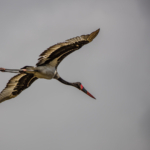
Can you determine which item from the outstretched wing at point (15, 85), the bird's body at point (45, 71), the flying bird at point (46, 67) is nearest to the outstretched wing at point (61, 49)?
the flying bird at point (46, 67)

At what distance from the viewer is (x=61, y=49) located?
84.8ft

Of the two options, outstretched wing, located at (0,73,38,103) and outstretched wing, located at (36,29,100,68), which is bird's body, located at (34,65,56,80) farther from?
outstretched wing, located at (0,73,38,103)

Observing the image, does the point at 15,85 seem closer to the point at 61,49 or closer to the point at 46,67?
the point at 46,67

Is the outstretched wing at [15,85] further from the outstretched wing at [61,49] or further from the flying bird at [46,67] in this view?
the outstretched wing at [61,49]

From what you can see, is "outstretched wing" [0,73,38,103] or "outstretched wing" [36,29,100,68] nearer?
"outstretched wing" [36,29,100,68]

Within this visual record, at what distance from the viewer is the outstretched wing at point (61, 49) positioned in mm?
25047

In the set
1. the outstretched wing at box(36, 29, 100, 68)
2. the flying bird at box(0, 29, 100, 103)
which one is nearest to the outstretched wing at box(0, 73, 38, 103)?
the flying bird at box(0, 29, 100, 103)

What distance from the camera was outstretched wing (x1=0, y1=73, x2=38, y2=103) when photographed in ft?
96.0

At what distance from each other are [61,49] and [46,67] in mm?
2647

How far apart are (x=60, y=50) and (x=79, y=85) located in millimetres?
6010

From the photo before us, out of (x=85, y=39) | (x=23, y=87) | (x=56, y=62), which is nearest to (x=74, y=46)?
(x=85, y=39)

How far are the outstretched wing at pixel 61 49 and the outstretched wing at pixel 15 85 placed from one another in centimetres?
243

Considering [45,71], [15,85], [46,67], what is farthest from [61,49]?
[15,85]

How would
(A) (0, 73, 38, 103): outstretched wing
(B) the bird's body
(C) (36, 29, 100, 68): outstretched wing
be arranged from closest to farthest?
(C) (36, 29, 100, 68): outstretched wing, (B) the bird's body, (A) (0, 73, 38, 103): outstretched wing
